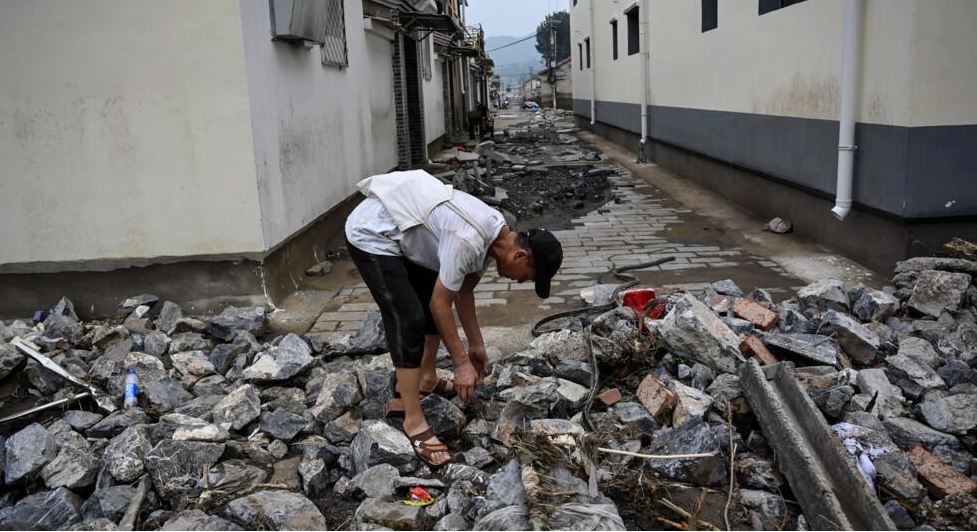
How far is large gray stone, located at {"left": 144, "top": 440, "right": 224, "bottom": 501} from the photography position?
3.35 metres

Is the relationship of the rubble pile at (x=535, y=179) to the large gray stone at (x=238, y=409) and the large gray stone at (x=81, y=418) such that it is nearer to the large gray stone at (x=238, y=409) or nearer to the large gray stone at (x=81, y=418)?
the large gray stone at (x=238, y=409)

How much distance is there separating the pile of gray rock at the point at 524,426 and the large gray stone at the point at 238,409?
1cm

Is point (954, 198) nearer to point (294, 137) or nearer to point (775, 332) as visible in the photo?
point (775, 332)

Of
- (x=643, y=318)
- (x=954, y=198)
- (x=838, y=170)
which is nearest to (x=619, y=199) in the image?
(x=838, y=170)

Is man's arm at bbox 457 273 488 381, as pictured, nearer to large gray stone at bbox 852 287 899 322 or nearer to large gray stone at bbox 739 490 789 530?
large gray stone at bbox 739 490 789 530

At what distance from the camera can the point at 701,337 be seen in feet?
13.4

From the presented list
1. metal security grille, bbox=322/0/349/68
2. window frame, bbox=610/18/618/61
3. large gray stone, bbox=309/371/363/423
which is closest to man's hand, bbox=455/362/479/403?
large gray stone, bbox=309/371/363/423

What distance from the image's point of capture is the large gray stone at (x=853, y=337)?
4316 millimetres

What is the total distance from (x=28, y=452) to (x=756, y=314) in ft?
13.7

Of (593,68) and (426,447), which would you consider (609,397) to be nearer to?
(426,447)

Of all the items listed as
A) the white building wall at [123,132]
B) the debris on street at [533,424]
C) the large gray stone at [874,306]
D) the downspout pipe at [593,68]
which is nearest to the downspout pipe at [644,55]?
the downspout pipe at [593,68]

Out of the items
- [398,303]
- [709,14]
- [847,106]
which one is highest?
[709,14]

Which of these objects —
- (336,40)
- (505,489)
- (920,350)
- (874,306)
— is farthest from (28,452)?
(336,40)

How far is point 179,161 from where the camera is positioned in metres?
5.86
